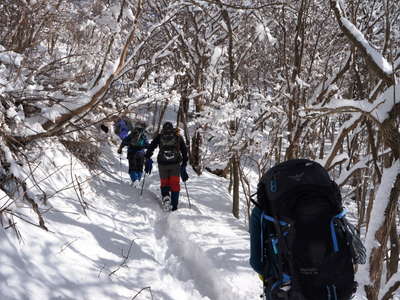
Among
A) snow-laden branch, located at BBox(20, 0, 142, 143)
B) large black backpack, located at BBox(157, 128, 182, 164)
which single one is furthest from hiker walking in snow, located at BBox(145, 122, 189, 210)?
snow-laden branch, located at BBox(20, 0, 142, 143)

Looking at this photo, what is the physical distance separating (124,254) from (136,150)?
4.36m

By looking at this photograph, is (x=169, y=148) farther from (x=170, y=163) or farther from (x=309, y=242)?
(x=309, y=242)

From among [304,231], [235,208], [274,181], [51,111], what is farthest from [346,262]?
[235,208]

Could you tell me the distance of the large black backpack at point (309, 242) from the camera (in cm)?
228

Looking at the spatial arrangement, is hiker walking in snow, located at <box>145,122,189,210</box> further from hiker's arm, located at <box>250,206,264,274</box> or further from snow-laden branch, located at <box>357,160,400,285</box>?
snow-laden branch, located at <box>357,160,400,285</box>

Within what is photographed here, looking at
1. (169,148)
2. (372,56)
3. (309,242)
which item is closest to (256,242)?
(309,242)

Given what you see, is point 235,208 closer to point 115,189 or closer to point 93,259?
point 115,189

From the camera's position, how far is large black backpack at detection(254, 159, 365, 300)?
89.9 inches

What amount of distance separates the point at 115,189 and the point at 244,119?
339cm

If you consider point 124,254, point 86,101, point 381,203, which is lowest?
point 124,254

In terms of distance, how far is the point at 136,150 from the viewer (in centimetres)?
845

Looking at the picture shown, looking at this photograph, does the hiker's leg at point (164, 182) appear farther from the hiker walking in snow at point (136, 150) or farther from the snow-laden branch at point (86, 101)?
the snow-laden branch at point (86, 101)

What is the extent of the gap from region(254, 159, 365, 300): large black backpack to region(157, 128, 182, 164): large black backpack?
4498 mm

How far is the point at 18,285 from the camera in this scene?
2506 millimetres
